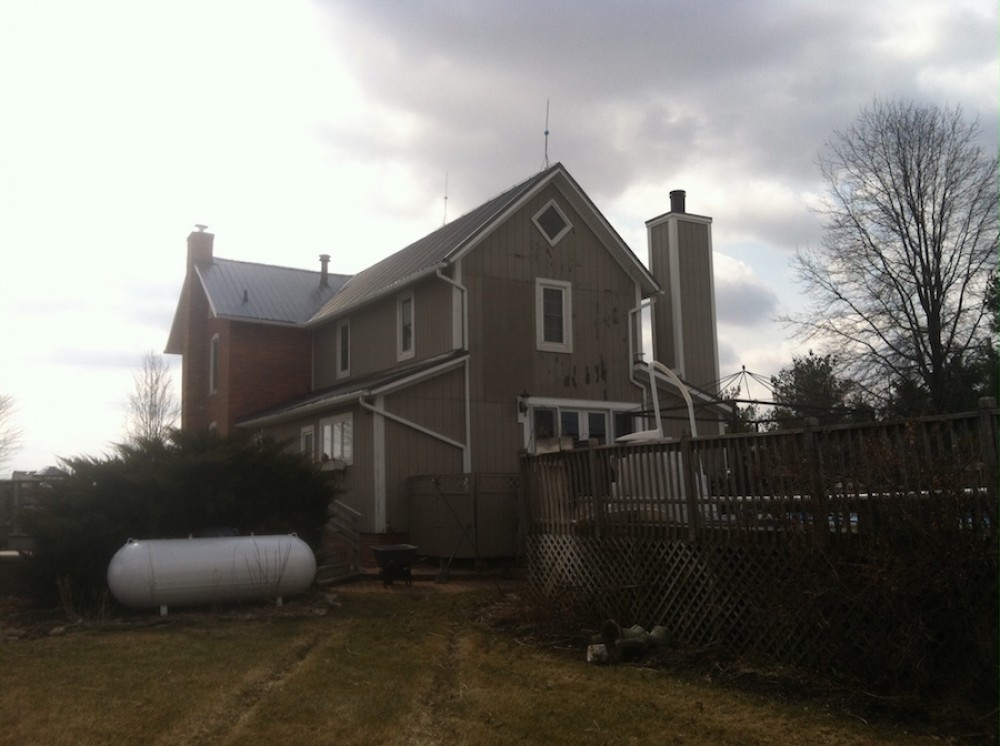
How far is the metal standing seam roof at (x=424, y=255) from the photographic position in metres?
19.4

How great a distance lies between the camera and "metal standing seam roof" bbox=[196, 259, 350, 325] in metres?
26.2

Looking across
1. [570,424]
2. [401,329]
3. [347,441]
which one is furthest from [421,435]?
[401,329]

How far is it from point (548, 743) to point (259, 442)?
8440mm

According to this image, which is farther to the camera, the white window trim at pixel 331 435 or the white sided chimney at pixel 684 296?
the white sided chimney at pixel 684 296

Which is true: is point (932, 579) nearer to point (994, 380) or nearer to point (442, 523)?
point (442, 523)

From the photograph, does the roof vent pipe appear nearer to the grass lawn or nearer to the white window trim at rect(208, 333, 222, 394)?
the white window trim at rect(208, 333, 222, 394)

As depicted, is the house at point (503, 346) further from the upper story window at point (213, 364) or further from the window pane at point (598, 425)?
the upper story window at point (213, 364)

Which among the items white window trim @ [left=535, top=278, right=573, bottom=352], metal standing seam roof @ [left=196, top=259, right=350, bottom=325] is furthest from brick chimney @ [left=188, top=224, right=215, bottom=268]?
white window trim @ [left=535, top=278, right=573, bottom=352]

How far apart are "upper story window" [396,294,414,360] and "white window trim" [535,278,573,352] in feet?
9.46

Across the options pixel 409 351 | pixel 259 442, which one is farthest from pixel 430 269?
pixel 259 442

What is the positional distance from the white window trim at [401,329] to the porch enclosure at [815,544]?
9.80 meters

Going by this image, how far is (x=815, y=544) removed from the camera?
748cm

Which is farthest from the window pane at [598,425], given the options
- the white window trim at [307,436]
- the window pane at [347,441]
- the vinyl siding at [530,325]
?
the white window trim at [307,436]

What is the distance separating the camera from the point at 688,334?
2214cm
